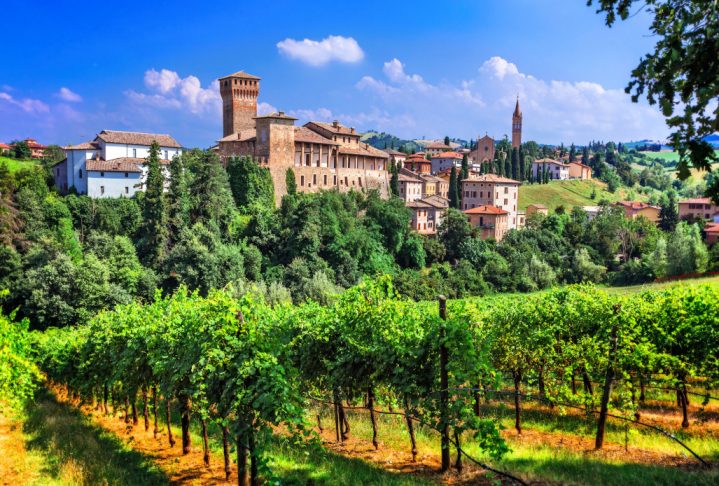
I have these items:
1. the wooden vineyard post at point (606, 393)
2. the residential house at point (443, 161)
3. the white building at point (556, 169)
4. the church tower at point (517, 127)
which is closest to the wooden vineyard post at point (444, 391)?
the wooden vineyard post at point (606, 393)

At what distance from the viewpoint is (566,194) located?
4345 inches

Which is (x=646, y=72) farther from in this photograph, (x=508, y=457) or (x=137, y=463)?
(x=137, y=463)

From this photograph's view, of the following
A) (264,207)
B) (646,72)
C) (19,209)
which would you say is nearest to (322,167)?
(264,207)

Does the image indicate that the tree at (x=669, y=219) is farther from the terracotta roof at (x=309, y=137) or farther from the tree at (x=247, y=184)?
the tree at (x=247, y=184)

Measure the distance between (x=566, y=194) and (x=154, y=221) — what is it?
85.5 m

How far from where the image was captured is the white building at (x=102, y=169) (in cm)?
5119

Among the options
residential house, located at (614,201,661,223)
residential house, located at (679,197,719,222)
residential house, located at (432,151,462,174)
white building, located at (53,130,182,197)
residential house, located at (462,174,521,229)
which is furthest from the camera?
residential house, located at (432,151,462,174)

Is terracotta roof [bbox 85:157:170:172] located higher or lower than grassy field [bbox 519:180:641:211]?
lower

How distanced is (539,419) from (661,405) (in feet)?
13.5

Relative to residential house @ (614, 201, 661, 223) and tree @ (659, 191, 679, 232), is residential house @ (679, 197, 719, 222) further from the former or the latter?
residential house @ (614, 201, 661, 223)

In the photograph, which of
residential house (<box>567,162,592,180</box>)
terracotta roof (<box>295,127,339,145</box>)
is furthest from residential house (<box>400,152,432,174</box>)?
residential house (<box>567,162,592,180</box>)

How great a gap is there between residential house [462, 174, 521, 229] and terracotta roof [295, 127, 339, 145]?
23.8 metres

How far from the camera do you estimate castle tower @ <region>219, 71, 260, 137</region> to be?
7006cm

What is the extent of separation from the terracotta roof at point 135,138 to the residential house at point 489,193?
4079cm
